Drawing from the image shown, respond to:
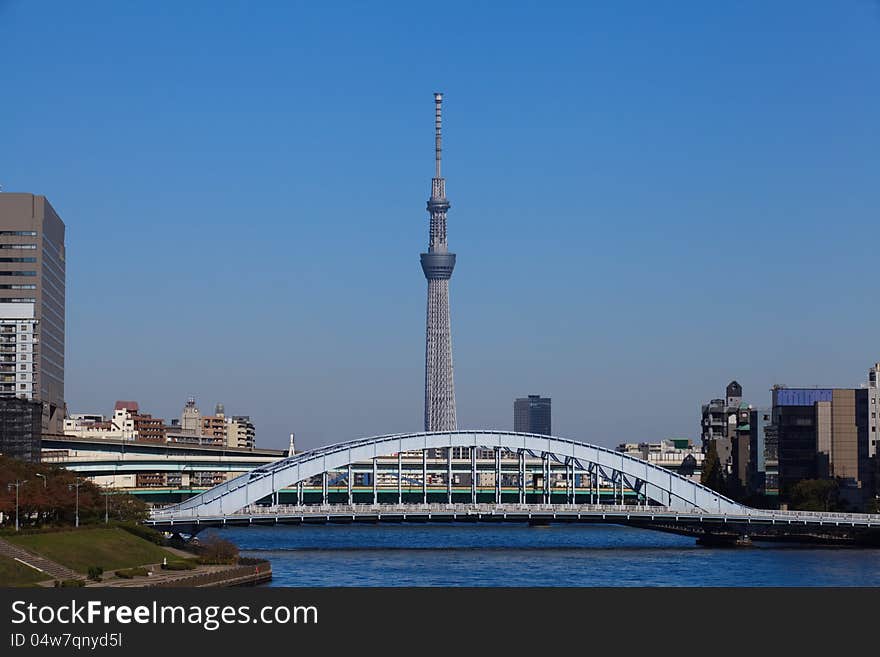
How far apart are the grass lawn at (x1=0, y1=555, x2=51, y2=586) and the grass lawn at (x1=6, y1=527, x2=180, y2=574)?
15.2 ft

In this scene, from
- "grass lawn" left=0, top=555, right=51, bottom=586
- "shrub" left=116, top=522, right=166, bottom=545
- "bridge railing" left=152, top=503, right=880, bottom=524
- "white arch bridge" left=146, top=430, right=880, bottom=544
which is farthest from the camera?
"white arch bridge" left=146, top=430, right=880, bottom=544

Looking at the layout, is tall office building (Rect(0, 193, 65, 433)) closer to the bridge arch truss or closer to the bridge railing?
the bridge arch truss

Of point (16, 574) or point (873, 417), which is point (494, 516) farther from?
point (16, 574)

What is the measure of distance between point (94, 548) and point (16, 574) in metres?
13.3

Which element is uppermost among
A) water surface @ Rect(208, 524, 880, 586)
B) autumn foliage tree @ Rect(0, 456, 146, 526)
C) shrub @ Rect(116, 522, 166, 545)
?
autumn foliage tree @ Rect(0, 456, 146, 526)

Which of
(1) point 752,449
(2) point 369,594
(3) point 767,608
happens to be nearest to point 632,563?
(3) point 767,608

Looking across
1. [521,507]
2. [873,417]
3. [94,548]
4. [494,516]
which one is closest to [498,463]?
[521,507]

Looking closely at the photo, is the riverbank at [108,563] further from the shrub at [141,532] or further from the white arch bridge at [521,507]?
the white arch bridge at [521,507]

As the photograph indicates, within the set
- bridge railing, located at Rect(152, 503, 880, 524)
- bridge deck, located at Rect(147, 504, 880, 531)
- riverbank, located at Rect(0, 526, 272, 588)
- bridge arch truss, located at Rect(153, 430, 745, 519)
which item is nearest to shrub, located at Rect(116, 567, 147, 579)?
riverbank, located at Rect(0, 526, 272, 588)

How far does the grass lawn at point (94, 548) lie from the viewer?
87125 millimetres

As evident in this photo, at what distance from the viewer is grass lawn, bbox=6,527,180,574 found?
286 ft

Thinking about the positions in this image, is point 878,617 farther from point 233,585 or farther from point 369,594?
point 233,585

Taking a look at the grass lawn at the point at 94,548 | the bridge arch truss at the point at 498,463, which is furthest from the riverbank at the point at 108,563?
the bridge arch truss at the point at 498,463

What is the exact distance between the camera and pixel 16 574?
260 ft
